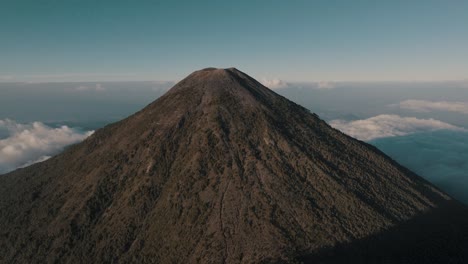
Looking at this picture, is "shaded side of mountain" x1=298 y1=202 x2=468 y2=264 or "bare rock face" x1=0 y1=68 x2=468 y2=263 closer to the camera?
"shaded side of mountain" x1=298 y1=202 x2=468 y2=264

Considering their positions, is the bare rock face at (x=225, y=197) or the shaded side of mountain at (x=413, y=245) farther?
the bare rock face at (x=225, y=197)

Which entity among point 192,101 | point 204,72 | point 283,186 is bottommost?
point 283,186

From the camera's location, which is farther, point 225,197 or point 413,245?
point 225,197

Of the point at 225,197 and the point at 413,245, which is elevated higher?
the point at 225,197

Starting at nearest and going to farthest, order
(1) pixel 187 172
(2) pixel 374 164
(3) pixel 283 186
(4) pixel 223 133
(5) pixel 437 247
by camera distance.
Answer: (5) pixel 437 247, (3) pixel 283 186, (1) pixel 187 172, (4) pixel 223 133, (2) pixel 374 164

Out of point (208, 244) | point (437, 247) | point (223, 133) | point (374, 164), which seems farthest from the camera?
point (374, 164)

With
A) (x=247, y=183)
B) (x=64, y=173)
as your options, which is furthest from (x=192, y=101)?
(x=64, y=173)

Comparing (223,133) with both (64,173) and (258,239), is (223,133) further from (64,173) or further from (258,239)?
(64,173)

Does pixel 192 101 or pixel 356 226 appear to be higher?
pixel 192 101
